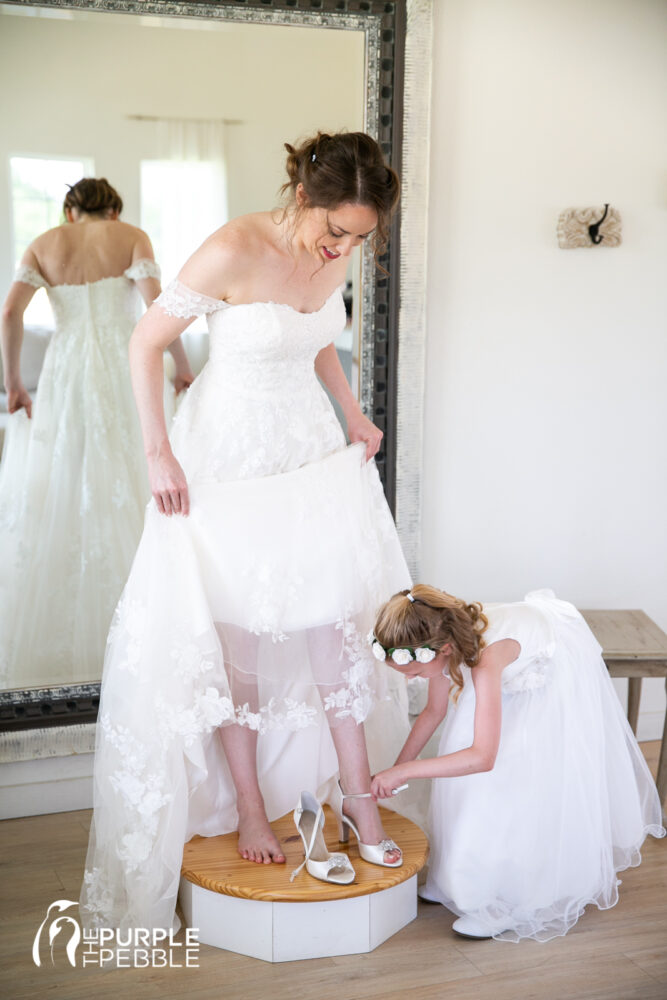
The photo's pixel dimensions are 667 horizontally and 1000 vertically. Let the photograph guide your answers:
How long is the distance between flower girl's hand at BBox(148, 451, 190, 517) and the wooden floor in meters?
0.94

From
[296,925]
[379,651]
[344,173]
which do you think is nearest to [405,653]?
[379,651]

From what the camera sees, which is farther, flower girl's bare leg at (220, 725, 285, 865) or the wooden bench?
the wooden bench

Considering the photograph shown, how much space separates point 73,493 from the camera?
2717 mm

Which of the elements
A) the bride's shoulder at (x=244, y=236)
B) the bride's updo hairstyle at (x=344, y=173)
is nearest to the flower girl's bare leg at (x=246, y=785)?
the bride's shoulder at (x=244, y=236)

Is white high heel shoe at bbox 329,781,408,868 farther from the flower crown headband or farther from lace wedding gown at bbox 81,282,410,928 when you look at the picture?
the flower crown headband

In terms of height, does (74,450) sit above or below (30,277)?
below

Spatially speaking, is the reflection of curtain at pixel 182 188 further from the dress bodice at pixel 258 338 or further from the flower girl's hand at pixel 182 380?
the dress bodice at pixel 258 338

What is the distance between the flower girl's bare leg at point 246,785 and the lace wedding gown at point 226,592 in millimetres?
54

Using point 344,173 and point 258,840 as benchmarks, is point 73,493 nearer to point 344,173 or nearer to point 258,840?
point 258,840

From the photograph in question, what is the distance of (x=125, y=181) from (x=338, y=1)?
738 mm

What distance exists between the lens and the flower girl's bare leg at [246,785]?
7.21ft

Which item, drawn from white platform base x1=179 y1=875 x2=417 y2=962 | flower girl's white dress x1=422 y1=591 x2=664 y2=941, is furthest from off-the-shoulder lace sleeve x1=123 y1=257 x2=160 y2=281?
white platform base x1=179 y1=875 x2=417 y2=962

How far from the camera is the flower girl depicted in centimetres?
212
